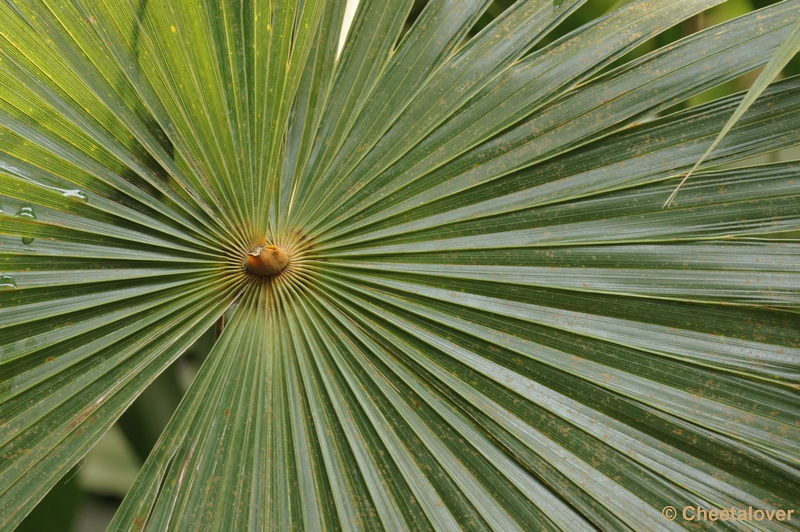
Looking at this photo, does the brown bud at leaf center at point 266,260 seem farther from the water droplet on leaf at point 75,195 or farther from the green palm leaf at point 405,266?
the water droplet on leaf at point 75,195

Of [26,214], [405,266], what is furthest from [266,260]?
[26,214]

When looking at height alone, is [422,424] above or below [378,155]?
below

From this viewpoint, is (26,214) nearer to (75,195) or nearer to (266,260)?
(75,195)

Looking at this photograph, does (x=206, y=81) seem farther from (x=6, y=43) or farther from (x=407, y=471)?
(x=407, y=471)

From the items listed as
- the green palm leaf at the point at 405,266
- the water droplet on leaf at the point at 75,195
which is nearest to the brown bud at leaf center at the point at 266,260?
the green palm leaf at the point at 405,266

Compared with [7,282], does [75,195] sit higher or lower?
higher

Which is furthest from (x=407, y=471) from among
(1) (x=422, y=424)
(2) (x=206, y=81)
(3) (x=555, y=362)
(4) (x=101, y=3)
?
(4) (x=101, y=3)

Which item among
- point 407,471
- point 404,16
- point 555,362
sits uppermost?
point 404,16
